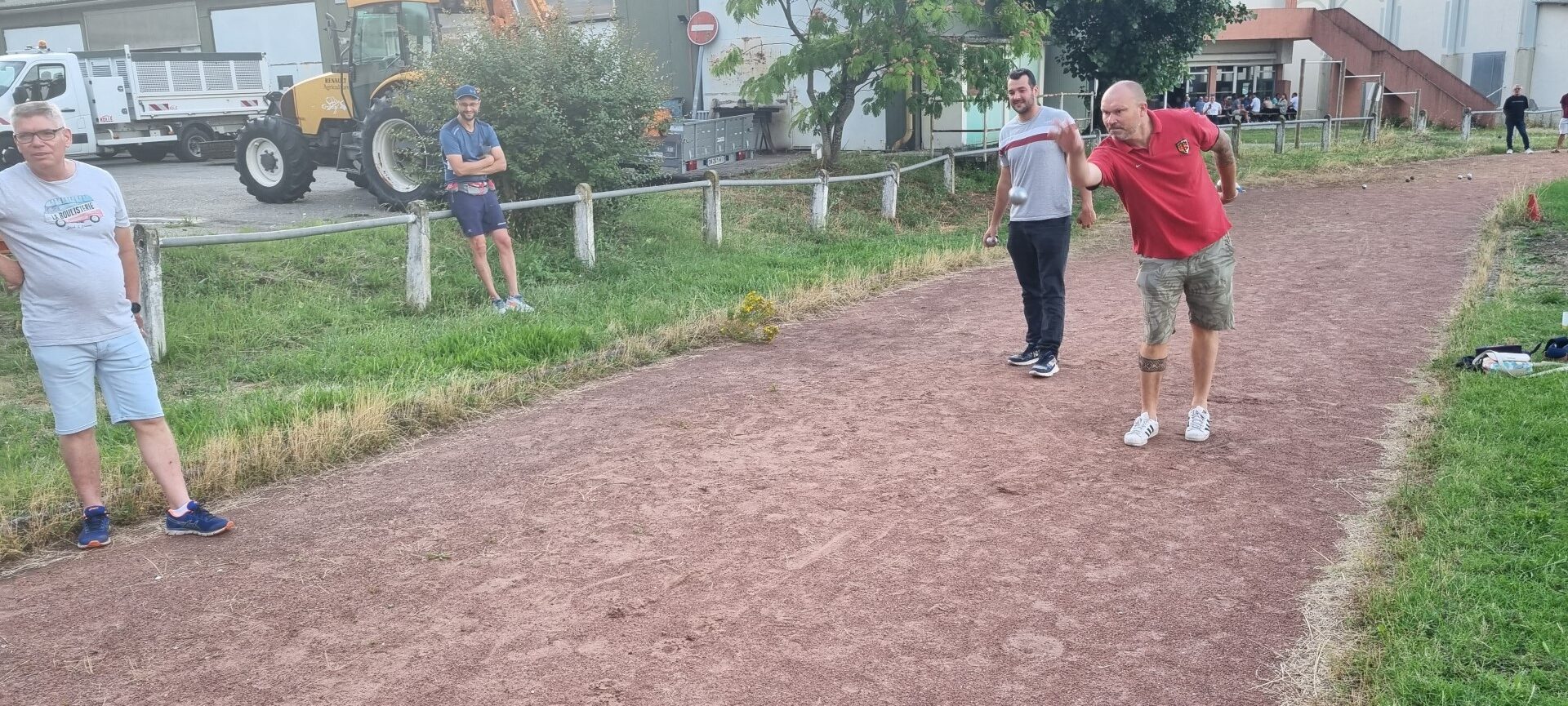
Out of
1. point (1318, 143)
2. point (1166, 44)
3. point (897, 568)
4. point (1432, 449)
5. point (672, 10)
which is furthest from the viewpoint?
point (1318, 143)

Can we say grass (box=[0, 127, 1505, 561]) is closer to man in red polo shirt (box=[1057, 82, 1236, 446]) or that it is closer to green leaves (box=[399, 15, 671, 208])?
green leaves (box=[399, 15, 671, 208])

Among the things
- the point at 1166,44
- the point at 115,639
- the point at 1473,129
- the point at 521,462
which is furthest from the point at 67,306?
the point at 1473,129

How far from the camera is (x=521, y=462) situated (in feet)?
20.2

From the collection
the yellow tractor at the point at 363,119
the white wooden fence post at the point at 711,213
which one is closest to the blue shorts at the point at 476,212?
the white wooden fence post at the point at 711,213

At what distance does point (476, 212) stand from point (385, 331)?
131cm

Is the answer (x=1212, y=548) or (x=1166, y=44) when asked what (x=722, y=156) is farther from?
(x=1212, y=548)

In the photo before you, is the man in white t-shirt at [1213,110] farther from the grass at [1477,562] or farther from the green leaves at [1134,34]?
the grass at [1477,562]

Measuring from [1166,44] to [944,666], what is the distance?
2200 centimetres

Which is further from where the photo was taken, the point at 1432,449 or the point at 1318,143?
the point at 1318,143

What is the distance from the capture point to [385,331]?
29.9 feet

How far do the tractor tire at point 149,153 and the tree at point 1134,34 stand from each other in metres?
17.7

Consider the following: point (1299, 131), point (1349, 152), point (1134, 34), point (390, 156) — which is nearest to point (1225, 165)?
point (390, 156)

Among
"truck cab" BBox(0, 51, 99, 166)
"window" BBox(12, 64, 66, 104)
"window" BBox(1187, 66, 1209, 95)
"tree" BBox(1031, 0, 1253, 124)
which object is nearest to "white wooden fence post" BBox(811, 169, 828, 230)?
"tree" BBox(1031, 0, 1253, 124)

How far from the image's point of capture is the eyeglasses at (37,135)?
4.78m
